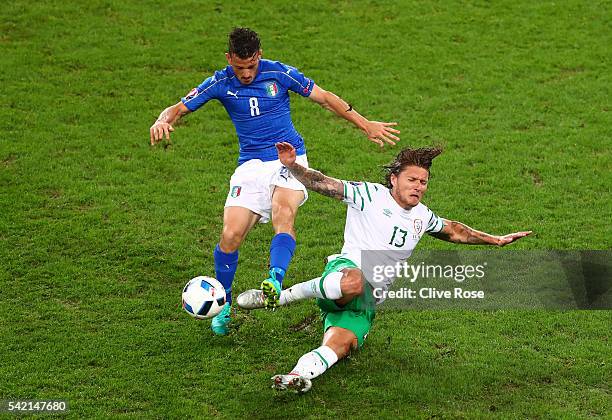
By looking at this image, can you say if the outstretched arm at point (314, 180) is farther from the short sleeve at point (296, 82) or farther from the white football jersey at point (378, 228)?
the short sleeve at point (296, 82)

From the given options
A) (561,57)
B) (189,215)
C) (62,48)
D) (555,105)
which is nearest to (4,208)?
(189,215)

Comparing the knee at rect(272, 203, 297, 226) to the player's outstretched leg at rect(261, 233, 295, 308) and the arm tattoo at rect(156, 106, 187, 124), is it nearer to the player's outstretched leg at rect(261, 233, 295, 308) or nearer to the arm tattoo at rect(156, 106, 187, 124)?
the player's outstretched leg at rect(261, 233, 295, 308)

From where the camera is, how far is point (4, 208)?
41.0 feet

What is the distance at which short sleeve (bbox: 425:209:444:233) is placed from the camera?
30.2 ft

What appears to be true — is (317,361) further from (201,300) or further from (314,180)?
(314,180)

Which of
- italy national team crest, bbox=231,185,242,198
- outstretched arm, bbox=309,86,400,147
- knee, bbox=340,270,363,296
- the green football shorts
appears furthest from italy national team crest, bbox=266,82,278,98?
knee, bbox=340,270,363,296

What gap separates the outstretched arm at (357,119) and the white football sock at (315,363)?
2.31 metres

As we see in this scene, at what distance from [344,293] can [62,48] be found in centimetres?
1017

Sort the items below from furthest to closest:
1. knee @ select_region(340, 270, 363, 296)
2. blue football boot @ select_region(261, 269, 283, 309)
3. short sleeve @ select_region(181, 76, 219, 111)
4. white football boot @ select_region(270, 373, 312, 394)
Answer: short sleeve @ select_region(181, 76, 219, 111) < knee @ select_region(340, 270, 363, 296) < blue football boot @ select_region(261, 269, 283, 309) < white football boot @ select_region(270, 373, 312, 394)

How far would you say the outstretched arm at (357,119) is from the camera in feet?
32.0

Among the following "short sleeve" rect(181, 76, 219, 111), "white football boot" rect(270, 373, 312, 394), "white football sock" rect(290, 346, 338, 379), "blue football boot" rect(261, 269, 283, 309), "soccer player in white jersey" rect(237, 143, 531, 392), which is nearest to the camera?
"white football boot" rect(270, 373, 312, 394)

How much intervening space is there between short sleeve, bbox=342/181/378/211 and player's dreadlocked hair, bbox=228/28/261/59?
1632mm

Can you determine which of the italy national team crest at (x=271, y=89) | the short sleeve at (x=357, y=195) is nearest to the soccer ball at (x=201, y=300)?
the short sleeve at (x=357, y=195)

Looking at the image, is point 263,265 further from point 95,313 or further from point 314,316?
point 95,313
